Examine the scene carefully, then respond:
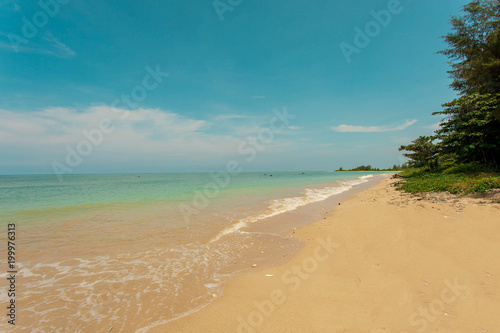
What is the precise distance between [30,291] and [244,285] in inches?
171

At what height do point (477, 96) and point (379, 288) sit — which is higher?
point (477, 96)

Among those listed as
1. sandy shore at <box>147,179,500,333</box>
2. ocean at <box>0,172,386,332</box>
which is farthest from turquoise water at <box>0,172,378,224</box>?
sandy shore at <box>147,179,500,333</box>

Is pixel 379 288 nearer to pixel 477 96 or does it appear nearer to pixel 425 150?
pixel 477 96

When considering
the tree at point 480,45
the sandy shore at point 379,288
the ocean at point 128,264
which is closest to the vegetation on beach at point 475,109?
the tree at point 480,45

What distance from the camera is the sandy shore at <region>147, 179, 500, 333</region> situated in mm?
2936

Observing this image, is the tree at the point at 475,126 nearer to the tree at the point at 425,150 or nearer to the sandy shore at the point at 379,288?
the tree at the point at 425,150

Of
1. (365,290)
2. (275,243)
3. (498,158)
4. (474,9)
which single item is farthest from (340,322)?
(474,9)

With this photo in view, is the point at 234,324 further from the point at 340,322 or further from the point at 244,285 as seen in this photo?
the point at 340,322

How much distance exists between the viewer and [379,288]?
3.72 metres

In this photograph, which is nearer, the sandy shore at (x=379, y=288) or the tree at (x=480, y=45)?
the sandy shore at (x=379, y=288)

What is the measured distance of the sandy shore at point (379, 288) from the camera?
9.63 ft

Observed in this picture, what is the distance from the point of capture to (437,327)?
2725 mm

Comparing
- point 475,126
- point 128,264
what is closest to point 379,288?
point 128,264

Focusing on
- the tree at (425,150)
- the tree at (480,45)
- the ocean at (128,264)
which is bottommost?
the ocean at (128,264)
